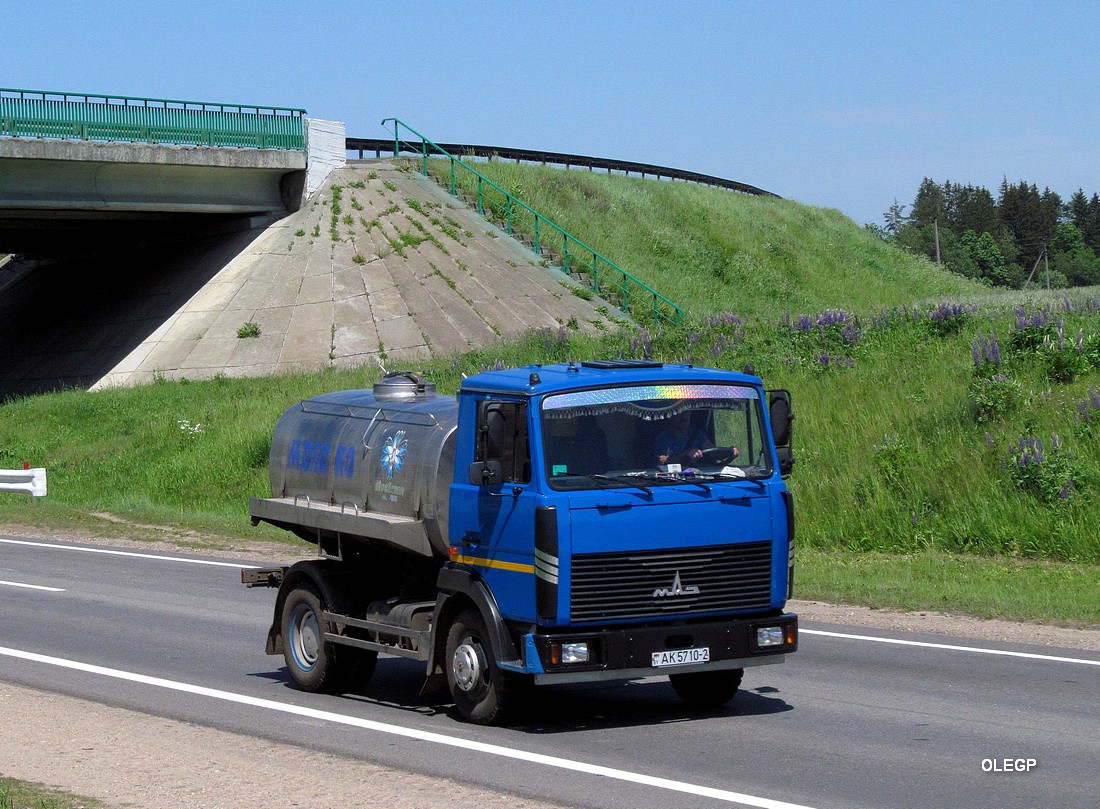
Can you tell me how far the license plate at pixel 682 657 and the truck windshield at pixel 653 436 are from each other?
111cm

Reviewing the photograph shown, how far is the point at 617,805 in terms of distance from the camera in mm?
7137

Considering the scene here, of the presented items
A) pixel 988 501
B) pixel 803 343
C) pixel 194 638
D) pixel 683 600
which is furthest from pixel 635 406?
pixel 803 343

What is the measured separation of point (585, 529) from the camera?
28.1ft

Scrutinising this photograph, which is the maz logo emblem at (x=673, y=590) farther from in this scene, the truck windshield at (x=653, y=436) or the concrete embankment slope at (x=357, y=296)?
the concrete embankment slope at (x=357, y=296)

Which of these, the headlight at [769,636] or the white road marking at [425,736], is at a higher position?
the headlight at [769,636]

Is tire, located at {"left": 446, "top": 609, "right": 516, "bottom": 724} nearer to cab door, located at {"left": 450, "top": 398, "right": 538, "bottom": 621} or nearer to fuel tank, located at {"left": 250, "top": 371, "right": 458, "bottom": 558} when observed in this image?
cab door, located at {"left": 450, "top": 398, "right": 538, "bottom": 621}

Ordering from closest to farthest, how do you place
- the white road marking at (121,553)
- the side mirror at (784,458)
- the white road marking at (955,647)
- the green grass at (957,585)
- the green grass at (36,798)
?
1. the green grass at (36,798)
2. the side mirror at (784,458)
3. the white road marking at (955,647)
4. the green grass at (957,585)
5. the white road marking at (121,553)

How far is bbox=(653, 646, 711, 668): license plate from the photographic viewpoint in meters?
8.71

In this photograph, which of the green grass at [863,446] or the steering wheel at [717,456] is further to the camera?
the green grass at [863,446]

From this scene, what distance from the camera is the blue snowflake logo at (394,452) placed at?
32.8ft

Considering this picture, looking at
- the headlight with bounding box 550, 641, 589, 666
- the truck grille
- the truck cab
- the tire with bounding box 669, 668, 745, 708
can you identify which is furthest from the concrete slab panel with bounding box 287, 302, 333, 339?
the headlight with bounding box 550, 641, 589, 666

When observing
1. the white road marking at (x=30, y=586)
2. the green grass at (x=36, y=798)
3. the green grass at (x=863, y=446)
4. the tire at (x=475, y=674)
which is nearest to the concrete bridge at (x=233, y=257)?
the green grass at (x=863, y=446)

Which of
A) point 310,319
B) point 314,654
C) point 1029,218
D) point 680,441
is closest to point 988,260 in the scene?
point 1029,218

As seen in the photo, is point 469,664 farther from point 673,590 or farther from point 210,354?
point 210,354
